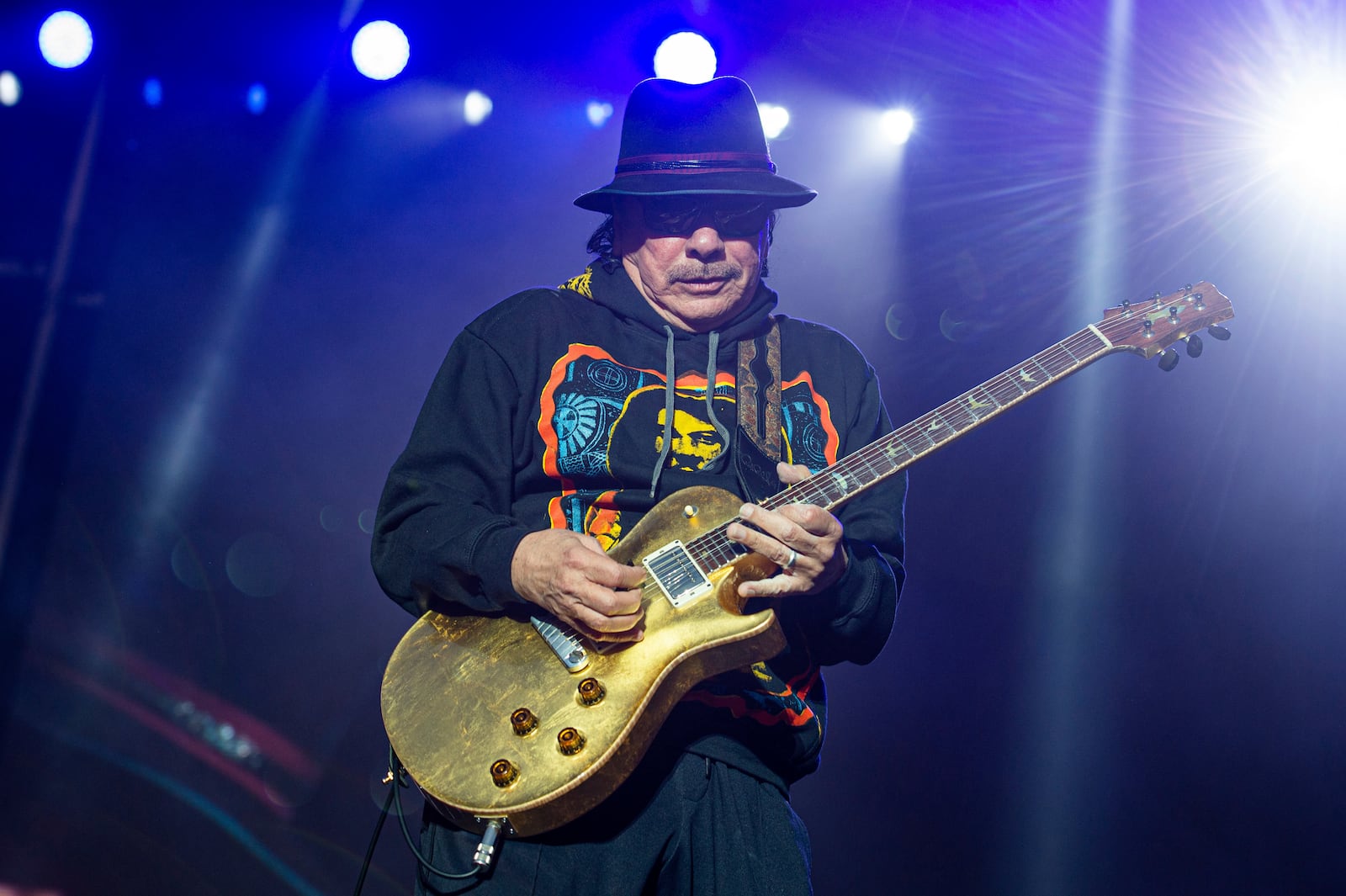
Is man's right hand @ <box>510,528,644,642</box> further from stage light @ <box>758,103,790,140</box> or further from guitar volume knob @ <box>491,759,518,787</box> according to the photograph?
stage light @ <box>758,103,790,140</box>

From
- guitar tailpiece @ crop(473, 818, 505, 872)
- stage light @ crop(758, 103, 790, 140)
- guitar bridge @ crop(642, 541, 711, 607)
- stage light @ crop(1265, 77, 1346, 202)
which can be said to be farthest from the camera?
stage light @ crop(758, 103, 790, 140)

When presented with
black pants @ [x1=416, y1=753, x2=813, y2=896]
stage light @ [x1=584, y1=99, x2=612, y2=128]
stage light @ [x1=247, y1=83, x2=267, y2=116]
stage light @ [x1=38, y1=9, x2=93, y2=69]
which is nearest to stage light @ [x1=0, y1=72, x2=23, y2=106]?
stage light @ [x1=38, y1=9, x2=93, y2=69]

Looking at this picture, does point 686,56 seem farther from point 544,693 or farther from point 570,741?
point 570,741

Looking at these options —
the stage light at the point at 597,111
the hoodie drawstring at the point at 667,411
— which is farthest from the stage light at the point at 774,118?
the hoodie drawstring at the point at 667,411

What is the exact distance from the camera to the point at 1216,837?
400 cm

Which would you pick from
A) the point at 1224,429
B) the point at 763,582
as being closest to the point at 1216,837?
the point at 1224,429

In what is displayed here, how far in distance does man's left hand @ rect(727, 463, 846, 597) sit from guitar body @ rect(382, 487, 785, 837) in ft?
0.22

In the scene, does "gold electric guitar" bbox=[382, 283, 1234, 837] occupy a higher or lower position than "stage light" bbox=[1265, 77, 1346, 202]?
lower

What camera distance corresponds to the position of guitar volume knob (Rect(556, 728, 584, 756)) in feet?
5.16

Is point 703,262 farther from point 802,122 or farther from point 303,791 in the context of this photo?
point 303,791

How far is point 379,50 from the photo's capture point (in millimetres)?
4559

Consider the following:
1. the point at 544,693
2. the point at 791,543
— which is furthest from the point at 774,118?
the point at 544,693

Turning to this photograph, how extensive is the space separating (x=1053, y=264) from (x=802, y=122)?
165 cm

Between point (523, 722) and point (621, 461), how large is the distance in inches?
28.0
